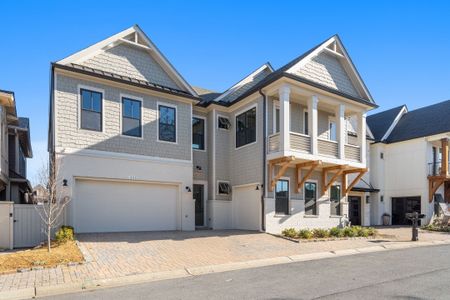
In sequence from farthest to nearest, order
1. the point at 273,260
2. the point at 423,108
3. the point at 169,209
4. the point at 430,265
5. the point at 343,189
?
1. the point at 423,108
2. the point at 343,189
3. the point at 169,209
4. the point at 273,260
5. the point at 430,265

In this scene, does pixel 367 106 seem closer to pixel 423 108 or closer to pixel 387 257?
Result: pixel 387 257

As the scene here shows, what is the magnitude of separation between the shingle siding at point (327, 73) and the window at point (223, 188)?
6.85m

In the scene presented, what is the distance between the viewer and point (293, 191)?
1752 centimetres

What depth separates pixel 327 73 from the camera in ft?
59.8

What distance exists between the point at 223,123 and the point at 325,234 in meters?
7.95

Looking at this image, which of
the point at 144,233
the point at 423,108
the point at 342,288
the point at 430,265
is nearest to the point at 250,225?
the point at 144,233

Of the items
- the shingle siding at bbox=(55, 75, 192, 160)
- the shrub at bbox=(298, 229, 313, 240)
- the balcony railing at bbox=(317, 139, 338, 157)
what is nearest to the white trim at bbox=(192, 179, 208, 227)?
the shingle siding at bbox=(55, 75, 192, 160)

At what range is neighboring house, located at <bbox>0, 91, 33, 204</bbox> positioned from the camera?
16312 mm

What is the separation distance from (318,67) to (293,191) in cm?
653

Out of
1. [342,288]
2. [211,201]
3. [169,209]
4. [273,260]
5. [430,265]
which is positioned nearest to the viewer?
[342,288]

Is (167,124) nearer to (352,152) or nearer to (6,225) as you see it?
(6,225)

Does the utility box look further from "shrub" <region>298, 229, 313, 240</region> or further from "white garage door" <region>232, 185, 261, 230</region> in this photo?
"shrub" <region>298, 229, 313, 240</region>

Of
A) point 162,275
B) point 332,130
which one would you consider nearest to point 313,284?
point 162,275

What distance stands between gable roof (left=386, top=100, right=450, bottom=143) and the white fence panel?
24390 millimetres
